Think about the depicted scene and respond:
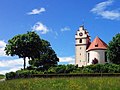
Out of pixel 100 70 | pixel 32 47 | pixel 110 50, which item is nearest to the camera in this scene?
pixel 100 70

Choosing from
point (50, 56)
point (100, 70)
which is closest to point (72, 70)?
point (100, 70)

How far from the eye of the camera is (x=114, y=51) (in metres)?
92.4

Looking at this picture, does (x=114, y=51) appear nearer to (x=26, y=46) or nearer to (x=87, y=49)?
(x=26, y=46)

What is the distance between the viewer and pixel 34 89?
1877cm

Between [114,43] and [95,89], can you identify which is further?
[114,43]

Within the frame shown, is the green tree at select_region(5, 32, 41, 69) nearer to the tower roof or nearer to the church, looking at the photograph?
the church

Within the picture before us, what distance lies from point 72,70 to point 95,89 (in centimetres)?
5276

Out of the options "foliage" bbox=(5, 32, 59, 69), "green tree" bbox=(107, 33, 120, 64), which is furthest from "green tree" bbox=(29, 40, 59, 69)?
"green tree" bbox=(107, 33, 120, 64)

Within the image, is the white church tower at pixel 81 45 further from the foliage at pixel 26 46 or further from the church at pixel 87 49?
the foliage at pixel 26 46

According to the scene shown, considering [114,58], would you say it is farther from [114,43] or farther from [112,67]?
[112,67]

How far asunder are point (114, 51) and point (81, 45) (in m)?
33.5

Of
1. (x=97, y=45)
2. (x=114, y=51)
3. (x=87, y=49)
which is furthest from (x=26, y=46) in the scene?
(x=87, y=49)

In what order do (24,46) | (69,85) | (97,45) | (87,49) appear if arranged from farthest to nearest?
(87,49)
(97,45)
(24,46)
(69,85)

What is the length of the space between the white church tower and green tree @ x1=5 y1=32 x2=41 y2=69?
34.7 meters
